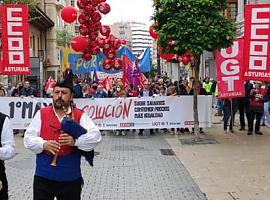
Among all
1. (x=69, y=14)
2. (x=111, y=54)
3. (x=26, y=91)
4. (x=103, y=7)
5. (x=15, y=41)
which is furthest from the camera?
(x=111, y=54)

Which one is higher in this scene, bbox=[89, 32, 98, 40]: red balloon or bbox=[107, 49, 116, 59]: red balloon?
bbox=[89, 32, 98, 40]: red balloon

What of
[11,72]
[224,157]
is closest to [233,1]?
[11,72]

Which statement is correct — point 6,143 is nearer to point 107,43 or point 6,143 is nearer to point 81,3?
point 81,3

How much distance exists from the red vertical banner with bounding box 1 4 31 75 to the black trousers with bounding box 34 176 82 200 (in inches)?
433

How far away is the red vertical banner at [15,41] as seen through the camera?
619 inches

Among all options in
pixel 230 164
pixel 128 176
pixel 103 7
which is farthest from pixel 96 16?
pixel 128 176

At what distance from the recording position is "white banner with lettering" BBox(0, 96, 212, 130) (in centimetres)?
1678

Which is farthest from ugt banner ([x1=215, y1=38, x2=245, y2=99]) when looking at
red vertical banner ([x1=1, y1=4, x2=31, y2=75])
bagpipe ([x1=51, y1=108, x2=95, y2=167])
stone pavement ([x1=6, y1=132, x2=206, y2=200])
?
bagpipe ([x1=51, y1=108, x2=95, y2=167])

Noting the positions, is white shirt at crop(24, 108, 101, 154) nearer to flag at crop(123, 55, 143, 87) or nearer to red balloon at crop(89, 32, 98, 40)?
flag at crop(123, 55, 143, 87)

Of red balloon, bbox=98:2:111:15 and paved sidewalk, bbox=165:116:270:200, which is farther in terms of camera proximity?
red balloon, bbox=98:2:111:15

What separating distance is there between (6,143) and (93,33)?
2333 centimetres

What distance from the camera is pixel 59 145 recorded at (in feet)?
16.0

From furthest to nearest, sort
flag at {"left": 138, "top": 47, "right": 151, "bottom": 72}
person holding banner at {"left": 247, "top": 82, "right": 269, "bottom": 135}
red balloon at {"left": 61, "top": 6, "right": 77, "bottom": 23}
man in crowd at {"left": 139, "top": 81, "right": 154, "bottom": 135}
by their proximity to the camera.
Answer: flag at {"left": 138, "top": 47, "right": 151, "bottom": 72}
red balloon at {"left": 61, "top": 6, "right": 77, "bottom": 23}
man in crowd at {"left": 139, "top": 81, "right": 154, "bottom": 135}
person holding banner at {"left": 247, "top": 82, "right": 269, "bottom": 135}

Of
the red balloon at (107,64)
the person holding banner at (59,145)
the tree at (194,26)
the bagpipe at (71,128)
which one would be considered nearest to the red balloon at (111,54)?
the red balloon at (107,64)
